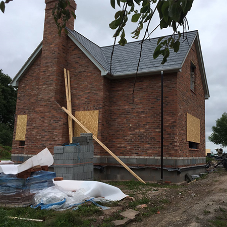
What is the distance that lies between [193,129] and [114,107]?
4.22 meters

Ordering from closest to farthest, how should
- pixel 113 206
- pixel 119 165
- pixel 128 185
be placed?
1. pixel 113 206
2. pixel 128 185
3. pixel 119 165

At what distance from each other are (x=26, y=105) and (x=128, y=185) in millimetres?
7012

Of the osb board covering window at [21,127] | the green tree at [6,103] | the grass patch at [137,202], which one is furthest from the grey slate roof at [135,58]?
the green tree at [6,103]

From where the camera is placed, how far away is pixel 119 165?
36.3ft

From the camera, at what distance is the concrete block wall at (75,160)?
8.64 m

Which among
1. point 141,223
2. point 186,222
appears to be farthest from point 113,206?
point 186,222

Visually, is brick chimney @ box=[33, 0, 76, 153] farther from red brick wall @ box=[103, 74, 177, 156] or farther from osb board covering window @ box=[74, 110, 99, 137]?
red brick wall @ box=[103, 74, 177, 156]

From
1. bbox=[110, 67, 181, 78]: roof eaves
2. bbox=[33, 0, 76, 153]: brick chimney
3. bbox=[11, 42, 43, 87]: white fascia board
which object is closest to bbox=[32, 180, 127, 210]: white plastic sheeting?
bbox=[33, 0, 76, 153]: brick chimney

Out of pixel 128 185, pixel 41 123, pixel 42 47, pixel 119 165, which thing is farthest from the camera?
pixel 42 47

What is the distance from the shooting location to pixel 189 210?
6070 millimetres

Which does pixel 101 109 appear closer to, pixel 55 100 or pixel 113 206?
pixel 55 100

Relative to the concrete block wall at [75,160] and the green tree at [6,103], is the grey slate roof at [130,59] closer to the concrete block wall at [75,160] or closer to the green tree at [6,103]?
the concrete block wall at [75,160]

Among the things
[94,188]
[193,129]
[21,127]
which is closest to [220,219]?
[94,188]

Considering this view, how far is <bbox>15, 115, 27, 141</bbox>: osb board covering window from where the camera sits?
13023 millimetres
